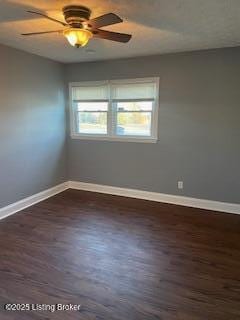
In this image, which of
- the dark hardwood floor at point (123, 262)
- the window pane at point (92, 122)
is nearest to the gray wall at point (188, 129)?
the window pane at point (92, 122)

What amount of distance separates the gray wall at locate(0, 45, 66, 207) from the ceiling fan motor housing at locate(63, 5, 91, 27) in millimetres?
1803

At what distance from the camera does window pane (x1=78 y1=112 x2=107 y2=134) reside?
4.77m

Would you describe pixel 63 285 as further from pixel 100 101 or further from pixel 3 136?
pixel 100 101

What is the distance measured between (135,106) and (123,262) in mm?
2738

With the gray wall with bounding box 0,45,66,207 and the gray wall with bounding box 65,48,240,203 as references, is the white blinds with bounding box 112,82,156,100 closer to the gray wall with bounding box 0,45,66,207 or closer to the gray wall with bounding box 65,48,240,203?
the gray wall with bounding box 65,48,240,203

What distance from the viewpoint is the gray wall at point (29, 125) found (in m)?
3.65

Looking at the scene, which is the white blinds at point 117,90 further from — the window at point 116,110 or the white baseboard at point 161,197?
the white baseboard at point 161,197

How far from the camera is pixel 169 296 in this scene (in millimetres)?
2150

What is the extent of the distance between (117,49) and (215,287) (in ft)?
10.9

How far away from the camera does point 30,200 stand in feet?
13.8

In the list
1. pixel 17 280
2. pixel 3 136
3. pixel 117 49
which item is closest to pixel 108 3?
pixel 117 49

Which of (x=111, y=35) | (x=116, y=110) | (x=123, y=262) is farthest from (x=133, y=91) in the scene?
(x=123, y=262)

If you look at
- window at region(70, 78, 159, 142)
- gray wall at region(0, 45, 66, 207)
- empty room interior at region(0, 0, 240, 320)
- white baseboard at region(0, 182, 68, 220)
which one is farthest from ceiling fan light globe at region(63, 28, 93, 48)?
white baseboard at region(0, 182, 68, 220)

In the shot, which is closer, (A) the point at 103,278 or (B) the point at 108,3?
(B) the point at 108,3
